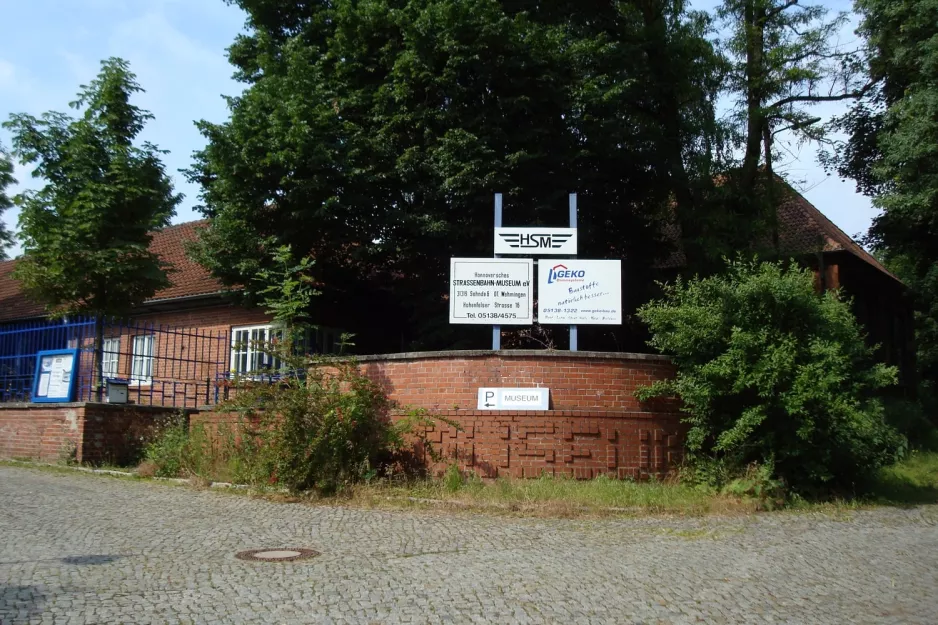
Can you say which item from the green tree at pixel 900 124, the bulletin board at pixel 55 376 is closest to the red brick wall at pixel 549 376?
the bulletin board at pixel 55 376

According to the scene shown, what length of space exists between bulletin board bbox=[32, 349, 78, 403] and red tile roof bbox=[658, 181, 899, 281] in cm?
1325

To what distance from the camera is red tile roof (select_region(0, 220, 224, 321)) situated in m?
23.4

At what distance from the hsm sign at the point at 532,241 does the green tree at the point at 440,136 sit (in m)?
2.17

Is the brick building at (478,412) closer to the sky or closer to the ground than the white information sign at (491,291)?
closer to the ground

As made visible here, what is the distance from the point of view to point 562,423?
12.6m

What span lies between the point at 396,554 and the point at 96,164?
1163 cm

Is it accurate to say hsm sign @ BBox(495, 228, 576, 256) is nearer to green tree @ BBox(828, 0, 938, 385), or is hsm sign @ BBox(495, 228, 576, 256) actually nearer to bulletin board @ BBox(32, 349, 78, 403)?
bulletin board @ BBox(32, 349, 78, 403)

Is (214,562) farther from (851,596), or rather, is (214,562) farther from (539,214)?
(539,214)

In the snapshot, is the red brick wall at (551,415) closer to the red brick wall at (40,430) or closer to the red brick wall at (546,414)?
the red brick wall at (546,414)

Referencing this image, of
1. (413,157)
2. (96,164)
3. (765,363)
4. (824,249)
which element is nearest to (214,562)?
(765,363)

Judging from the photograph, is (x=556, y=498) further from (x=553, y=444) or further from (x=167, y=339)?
(x=167, y=339)

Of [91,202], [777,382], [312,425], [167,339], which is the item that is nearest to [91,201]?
[91,202]

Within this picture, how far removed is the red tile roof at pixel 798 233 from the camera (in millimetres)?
19859

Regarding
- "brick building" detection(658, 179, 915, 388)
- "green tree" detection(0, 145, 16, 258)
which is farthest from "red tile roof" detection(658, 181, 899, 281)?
"green tree" detection(0, 145, 16, 258)
